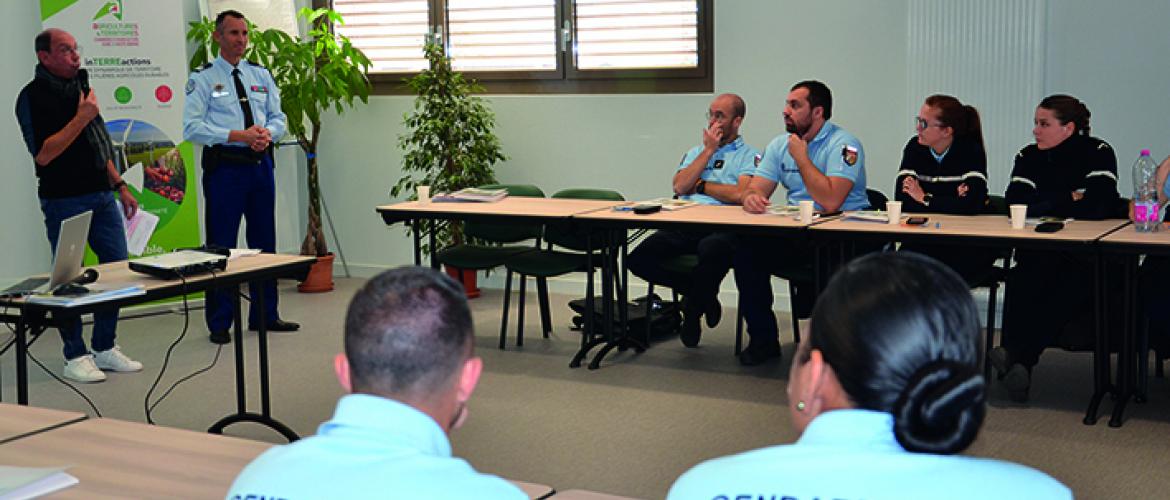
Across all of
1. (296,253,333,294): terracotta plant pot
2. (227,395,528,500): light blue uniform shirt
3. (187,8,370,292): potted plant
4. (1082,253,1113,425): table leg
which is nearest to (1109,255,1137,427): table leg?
(1082,253,1113,425): table leg

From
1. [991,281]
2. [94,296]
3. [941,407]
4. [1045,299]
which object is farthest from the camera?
[991,281]

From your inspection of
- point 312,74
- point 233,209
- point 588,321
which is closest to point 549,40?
point 312,74

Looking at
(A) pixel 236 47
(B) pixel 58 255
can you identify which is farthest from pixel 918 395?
(A) pixel 236 47

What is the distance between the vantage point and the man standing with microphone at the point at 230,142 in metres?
6.02

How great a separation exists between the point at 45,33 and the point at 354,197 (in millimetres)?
3238

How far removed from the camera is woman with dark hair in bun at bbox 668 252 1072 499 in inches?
49.5

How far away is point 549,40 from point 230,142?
2246 millimetres

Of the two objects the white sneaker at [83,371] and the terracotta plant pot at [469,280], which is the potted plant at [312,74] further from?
the white sneaker at [83,371]

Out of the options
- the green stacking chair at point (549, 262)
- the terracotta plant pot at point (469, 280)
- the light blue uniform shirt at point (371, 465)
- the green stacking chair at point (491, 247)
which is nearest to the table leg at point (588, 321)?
the green stacking chair at point (549, 262)

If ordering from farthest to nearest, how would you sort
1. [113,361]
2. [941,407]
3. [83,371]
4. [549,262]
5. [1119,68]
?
[1119,68] < [549,262] < [113,361] < [83,371] < [941,407]

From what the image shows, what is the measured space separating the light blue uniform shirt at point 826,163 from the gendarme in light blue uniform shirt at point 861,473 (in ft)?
13.6

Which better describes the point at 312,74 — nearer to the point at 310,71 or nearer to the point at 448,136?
the point at 310,71

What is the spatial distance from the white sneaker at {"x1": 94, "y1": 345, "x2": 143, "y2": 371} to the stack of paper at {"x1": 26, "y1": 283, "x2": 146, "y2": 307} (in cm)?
192

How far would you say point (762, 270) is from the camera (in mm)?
5477
